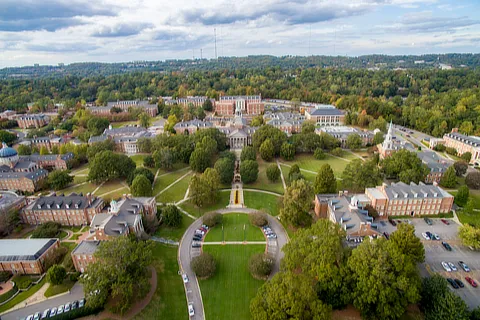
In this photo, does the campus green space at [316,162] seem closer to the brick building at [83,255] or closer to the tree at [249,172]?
the tree at [249,172]

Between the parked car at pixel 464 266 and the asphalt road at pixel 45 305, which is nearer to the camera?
the asphalt road at pixel 45 305

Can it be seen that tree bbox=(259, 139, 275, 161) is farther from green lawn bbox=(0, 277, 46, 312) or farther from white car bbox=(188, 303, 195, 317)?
green lawn bbox=(0, 277, 46, 312)

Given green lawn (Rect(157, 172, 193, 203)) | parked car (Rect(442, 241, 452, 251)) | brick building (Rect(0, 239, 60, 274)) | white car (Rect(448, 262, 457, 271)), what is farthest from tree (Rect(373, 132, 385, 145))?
brick building (Rect(0, 239, 60, 274))

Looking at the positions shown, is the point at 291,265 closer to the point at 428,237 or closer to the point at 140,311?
the point at 140,311

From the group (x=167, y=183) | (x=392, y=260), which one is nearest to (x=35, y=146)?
(x=167, y=183)

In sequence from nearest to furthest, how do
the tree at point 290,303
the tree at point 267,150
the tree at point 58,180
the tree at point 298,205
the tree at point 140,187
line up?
1. the tree at point 290,303
2. the tree at point 298,205
3. the tree at point 140,187
4. the tree at point 58,180
5. the tree at point 267,150

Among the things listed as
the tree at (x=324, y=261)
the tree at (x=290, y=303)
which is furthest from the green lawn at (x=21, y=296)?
the tree at (x=324, y=261)
